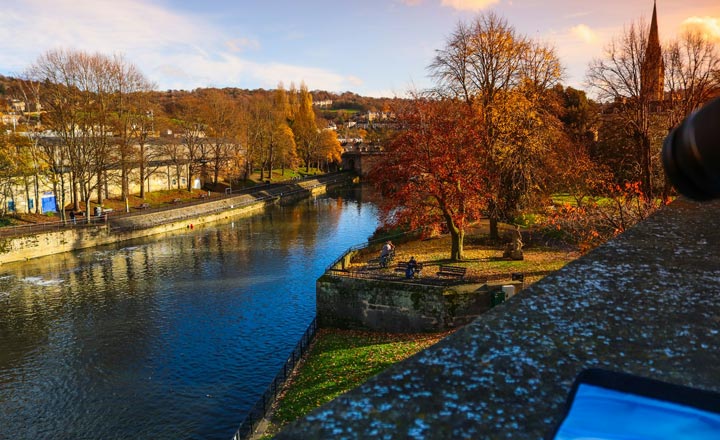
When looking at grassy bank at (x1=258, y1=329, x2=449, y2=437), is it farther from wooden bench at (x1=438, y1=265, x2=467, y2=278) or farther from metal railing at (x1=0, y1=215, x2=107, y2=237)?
metal railing at (x1=0, y1=215, x2=107, y2=237)

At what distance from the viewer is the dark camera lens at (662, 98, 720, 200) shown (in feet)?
9.32

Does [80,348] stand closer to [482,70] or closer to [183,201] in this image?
[482,70]

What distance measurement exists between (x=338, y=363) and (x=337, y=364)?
10 cm

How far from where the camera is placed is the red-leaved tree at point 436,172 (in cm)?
2659

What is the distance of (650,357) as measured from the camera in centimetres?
583

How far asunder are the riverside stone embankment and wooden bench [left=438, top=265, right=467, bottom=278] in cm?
3006

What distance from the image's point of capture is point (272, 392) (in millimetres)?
17109

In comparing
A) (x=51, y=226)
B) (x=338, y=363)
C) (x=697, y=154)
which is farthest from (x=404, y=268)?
(x=51, y=226)

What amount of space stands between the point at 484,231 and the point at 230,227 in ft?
84.7

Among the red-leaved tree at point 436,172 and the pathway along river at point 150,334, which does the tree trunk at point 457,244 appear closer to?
the red-leaved tree at point 436,172

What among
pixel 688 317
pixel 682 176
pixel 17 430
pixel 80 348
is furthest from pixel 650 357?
pixel 80 348

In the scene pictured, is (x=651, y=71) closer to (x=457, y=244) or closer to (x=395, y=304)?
(x=457, y=244)

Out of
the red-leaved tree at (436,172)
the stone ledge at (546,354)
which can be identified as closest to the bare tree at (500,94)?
the red-leaved tree at (436,172)

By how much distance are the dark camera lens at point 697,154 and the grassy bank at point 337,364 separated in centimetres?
1375
